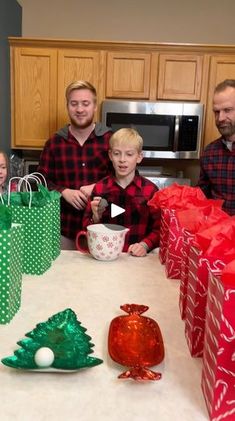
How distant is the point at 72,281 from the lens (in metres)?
0.95

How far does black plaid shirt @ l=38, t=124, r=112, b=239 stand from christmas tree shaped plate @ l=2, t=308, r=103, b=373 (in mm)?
1215

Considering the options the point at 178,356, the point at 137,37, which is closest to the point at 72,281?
the point at 178,356

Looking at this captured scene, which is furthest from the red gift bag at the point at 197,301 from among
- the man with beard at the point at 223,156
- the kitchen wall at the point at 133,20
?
the kitchen wall at the point at 133,20

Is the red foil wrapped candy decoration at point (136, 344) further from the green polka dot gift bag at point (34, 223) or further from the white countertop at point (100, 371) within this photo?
the green polka dot gift bag at point (34, 223)

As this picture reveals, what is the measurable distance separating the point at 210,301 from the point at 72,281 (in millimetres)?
495

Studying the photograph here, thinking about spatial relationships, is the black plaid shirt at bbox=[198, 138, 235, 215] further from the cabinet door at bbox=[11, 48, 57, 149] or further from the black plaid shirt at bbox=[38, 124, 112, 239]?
the cabinet door at bbox=[11, 48, 57, 149]

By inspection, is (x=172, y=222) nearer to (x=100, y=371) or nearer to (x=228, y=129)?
(x=100, y=371)

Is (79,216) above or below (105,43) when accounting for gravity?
below

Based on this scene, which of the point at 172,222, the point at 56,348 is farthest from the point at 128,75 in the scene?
the point at 56,348

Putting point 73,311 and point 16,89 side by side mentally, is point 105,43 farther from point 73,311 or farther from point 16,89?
point 73,311

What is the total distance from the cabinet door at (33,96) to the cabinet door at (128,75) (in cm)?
43

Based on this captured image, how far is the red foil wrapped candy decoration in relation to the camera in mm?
569

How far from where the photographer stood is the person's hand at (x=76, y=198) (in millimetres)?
1715

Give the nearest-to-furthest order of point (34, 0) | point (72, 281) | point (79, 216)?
1. point (72, 281)
2. point (79, 216)
3. point (34, 0)
